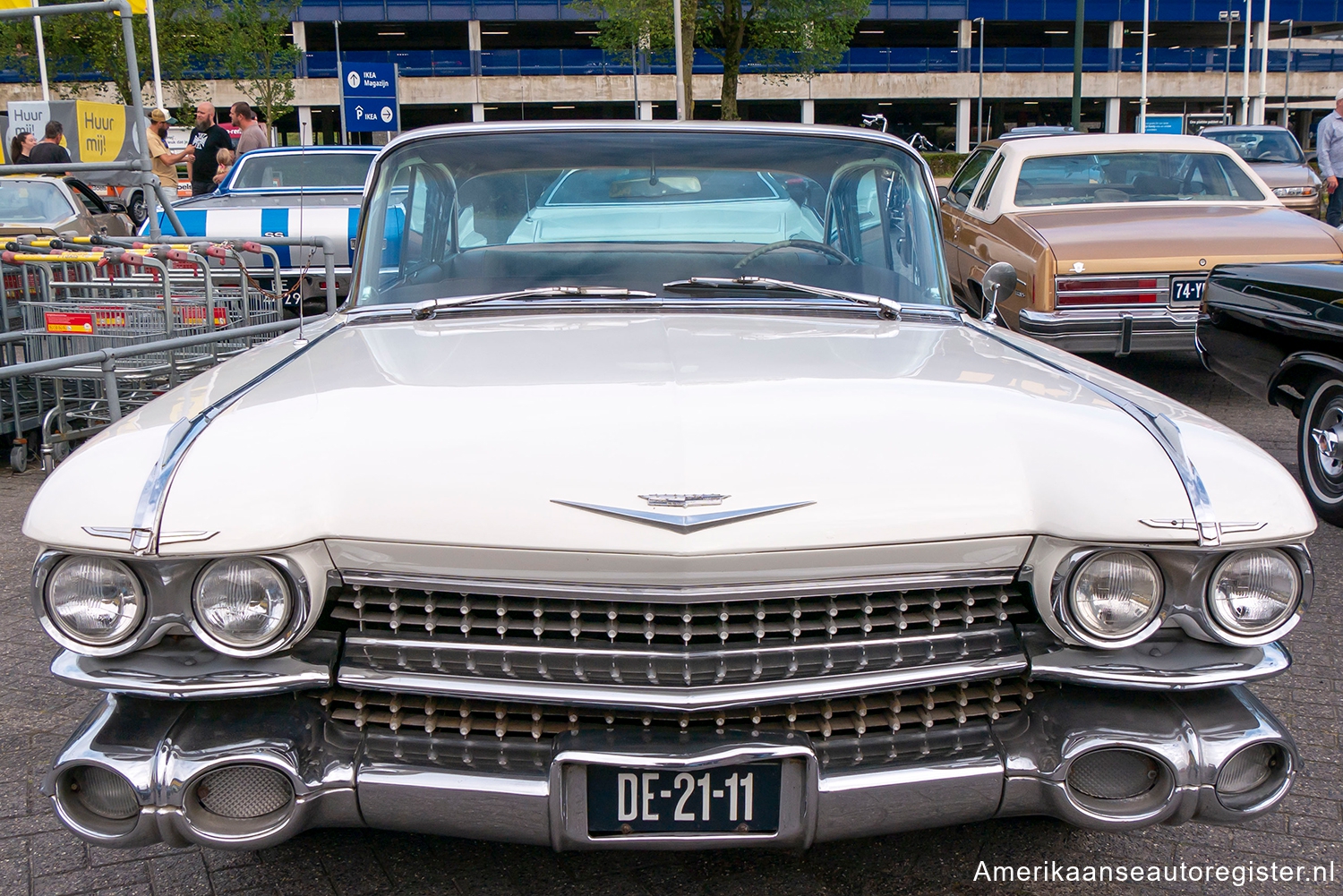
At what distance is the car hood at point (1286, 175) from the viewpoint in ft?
53.2

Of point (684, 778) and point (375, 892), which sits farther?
point (375, 892)

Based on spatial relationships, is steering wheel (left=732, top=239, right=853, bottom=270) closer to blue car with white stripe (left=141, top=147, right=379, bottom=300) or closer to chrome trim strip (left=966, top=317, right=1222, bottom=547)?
chrome trim strip (left=966, top=317, right=1222, bottom=547)

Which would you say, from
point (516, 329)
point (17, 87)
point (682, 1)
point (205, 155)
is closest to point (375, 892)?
point (516, 329)

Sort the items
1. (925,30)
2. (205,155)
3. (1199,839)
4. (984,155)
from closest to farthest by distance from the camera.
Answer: (1199,839), (984,155), (205,155), (925,30)

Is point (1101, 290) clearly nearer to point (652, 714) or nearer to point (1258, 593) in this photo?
point (1258, 593)

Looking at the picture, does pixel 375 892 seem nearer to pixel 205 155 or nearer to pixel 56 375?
pixel 56 375

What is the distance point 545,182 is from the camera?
10.9 feet

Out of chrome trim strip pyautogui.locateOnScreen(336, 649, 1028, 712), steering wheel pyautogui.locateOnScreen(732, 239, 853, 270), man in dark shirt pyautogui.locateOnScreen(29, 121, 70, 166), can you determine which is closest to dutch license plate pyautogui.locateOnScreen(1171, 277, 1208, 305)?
steering wheel pyautogui.locateOnScreen(732, 239, 853, 270)

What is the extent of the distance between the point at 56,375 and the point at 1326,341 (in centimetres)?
628

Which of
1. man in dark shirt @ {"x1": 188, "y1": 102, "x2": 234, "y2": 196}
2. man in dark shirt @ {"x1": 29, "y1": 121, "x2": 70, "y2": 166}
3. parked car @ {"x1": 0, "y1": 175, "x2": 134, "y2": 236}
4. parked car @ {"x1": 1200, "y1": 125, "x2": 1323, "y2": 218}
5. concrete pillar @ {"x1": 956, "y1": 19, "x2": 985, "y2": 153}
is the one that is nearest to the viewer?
parked car @ {"x1": 0, "y1": 175, "x2": 134, "y2": 236}

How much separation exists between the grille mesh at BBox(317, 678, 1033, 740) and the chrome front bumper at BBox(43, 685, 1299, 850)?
25 mm

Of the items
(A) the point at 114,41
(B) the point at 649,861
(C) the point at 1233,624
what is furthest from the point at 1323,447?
(A) the point at 114,41

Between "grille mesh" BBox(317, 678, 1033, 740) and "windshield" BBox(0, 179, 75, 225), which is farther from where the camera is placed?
"windshield" BBox(0, 179, 75, 225)

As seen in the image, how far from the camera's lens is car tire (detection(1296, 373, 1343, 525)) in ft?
16.8
